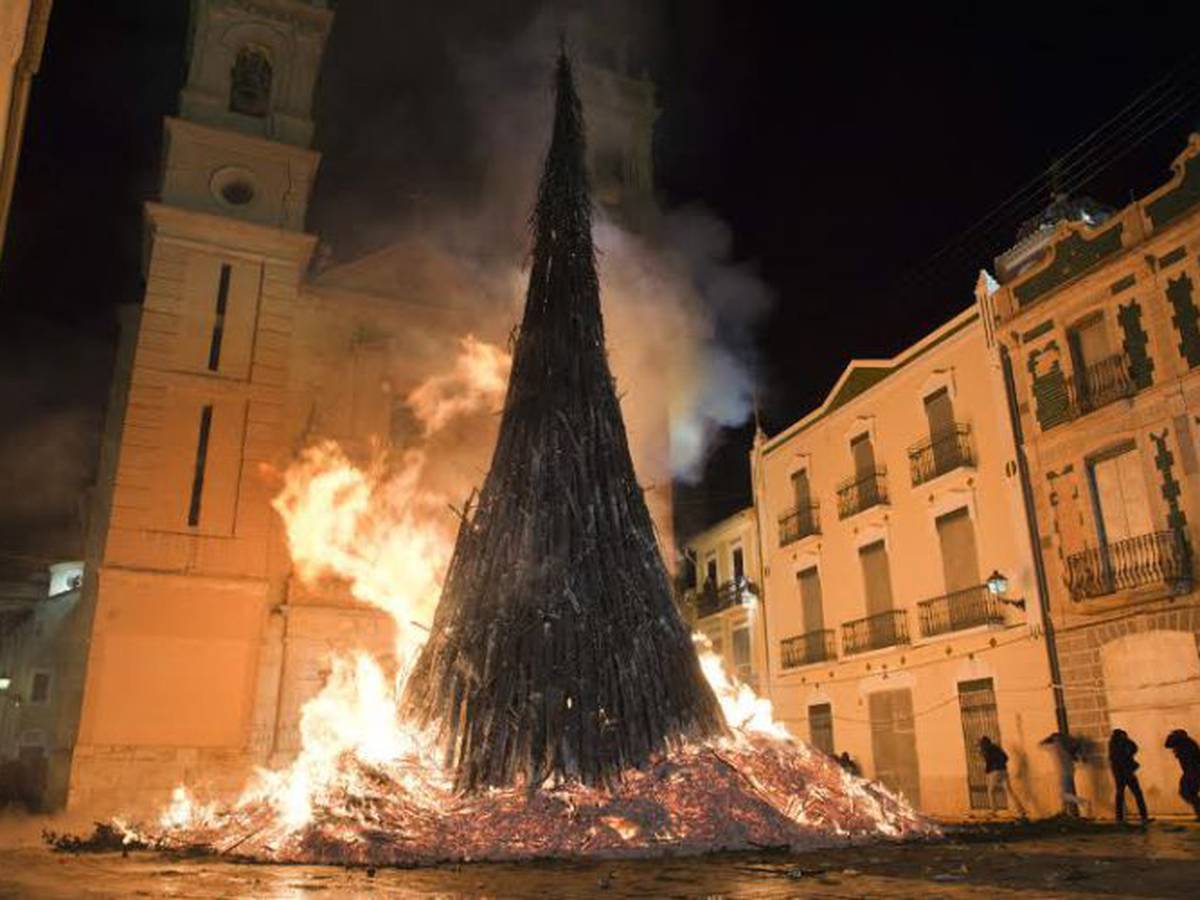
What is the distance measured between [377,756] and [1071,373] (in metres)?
13.4

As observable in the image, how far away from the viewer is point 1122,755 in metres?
12.5

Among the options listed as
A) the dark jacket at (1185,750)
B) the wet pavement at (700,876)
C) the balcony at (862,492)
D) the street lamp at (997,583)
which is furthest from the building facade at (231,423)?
the dark jacket at (1185,750)

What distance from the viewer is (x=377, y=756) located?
847 centimetres

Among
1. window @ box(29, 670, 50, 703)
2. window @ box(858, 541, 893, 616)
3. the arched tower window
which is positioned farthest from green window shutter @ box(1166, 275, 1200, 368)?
window @ box(29, 670, 50, 703)

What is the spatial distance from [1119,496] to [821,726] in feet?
30.2

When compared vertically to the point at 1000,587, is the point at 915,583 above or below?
above

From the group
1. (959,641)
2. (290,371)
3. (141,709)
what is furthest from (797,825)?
(290,371)

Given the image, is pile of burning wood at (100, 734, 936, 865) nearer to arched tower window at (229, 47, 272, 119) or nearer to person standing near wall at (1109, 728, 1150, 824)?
person standing near wall at (1109, 728, 1150, 824)

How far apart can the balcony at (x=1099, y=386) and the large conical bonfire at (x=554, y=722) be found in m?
8.99

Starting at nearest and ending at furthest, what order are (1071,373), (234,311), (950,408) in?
(1071,373) → (950,408) → (234,311)

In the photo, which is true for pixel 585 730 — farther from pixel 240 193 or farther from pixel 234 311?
pixel 240 193

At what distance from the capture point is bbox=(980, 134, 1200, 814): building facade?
13.7 m

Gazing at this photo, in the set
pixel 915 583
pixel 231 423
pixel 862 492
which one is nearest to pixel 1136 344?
pixel 915 583

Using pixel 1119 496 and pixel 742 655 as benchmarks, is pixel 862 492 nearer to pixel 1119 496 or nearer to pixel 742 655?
pixel 1119 496
